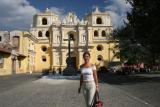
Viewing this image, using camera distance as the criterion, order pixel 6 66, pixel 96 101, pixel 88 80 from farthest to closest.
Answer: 1. pixel 6 66
2. pixel 88 80
3. pixel 96 101

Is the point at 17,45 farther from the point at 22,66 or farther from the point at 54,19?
the point at 54,19

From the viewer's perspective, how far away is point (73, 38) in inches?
3915

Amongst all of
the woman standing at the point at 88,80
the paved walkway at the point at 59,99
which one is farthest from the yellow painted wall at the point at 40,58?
the woman standing at the point at 88,80

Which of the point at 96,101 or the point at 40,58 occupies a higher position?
the point at 40,58

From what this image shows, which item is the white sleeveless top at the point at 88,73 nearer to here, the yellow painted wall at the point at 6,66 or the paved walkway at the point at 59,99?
the paved walkway at the point at 59,99

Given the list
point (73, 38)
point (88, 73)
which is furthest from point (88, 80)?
point (73, 38)

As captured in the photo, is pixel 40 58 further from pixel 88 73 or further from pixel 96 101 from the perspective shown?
pixel 96 101

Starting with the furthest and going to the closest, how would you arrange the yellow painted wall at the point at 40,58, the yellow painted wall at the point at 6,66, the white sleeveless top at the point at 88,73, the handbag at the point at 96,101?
the yellow painted wall at the point at 40,58 < the yellow painted wall at the point at 6,66 < the white sleeveless top at the point at 88,73 < the handbag at the point at 96,101

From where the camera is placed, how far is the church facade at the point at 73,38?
99875 millimetres

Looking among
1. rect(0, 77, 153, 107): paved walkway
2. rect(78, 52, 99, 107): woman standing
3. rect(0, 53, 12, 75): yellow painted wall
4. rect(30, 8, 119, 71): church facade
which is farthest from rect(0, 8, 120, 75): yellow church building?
rect(78, 52, 99, 107): woman standing

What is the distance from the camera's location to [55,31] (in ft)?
333

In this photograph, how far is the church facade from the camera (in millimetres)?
99875

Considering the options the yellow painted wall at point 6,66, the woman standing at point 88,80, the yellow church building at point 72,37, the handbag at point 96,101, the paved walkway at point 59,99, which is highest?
the yellow church building at point 72,37

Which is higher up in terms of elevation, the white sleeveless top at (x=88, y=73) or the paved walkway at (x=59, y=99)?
the white sleeveless top at (x=88, y=73)
